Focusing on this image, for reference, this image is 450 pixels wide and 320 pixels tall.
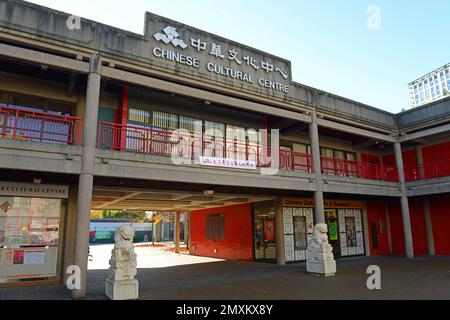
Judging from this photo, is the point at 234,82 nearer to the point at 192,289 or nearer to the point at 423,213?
the point at 192,289

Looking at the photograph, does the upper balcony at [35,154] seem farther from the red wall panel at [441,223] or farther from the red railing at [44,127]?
the red wall panel at [441,223]

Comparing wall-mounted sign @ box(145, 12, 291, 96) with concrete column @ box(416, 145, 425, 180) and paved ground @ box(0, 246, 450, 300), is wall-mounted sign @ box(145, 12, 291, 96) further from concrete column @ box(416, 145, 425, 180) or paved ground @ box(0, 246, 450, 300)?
concrete column @ box(416, 145, 425, 180)

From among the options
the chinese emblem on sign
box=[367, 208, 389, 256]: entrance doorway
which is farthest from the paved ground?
box=[367, 208, 389, 256]: entrance doorway

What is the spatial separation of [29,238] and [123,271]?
3929mm

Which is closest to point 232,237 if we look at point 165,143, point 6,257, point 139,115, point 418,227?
point 165,143

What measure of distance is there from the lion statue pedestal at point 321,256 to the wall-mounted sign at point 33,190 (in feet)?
29.0

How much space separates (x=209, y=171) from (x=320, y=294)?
16.5 feet

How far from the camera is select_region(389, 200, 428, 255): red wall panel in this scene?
19.0m

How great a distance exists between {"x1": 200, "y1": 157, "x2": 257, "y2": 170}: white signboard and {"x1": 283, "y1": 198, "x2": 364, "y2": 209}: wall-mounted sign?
5.07 metres

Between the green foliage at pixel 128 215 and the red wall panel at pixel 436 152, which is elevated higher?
the red wall panel at pixel 436 152

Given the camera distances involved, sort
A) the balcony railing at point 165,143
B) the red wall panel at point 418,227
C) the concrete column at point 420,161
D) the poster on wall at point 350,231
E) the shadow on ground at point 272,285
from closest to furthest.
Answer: the shadow on ground at point 272,285, the balcony railing at point 165,143, the red wall panel at point 418,227, the concrete column at point 420,161, the poster on wall at point 350,231

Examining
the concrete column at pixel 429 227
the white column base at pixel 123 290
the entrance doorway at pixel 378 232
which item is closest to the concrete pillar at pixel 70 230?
the white column base at pixel 123 290

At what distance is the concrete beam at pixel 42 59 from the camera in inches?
353
